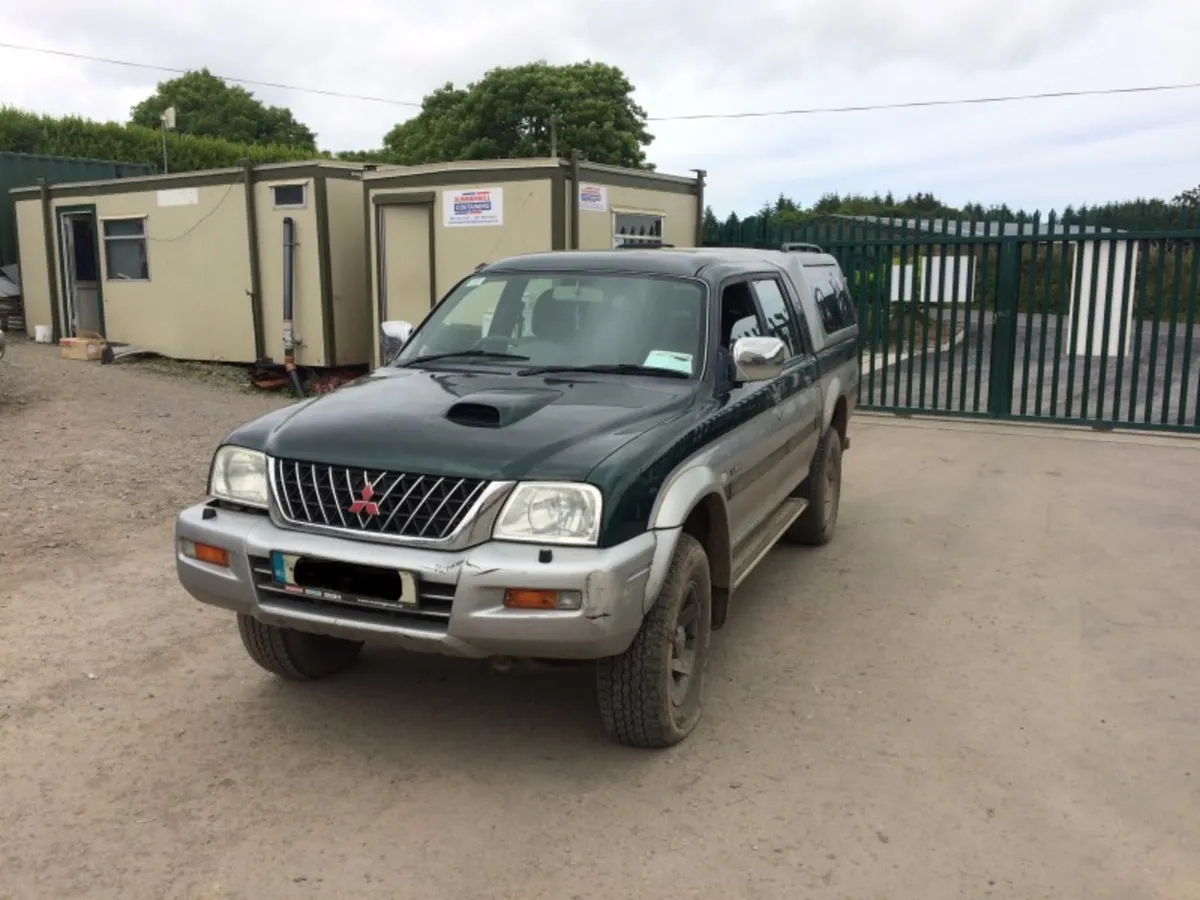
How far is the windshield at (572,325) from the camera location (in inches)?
181

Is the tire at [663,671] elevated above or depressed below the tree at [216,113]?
below

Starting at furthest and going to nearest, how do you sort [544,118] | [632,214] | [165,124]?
[544,118] < [165,124] < [632,214]

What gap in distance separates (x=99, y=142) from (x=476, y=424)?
77.5 feet

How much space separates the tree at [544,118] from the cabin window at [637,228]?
23.7m

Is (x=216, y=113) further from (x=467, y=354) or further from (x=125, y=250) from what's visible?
(x=467, y=354)

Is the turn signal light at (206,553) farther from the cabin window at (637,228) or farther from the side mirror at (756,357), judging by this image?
the cabin window at (637,228)

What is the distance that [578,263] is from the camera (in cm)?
513

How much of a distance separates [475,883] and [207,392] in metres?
11.3

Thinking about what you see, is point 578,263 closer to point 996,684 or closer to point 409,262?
point 996,684

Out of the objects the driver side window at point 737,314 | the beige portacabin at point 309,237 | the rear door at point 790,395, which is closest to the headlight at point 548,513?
the driver side window at point 737,314

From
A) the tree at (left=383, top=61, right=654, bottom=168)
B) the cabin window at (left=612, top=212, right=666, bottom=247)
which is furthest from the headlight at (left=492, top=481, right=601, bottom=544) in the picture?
the tree at (left=383, top=61, right=654, bottom=168)

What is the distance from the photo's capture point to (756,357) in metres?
4.45

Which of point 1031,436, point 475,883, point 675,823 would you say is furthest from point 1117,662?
point 1031,436

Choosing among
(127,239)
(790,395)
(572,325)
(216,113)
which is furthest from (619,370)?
(216,113)
